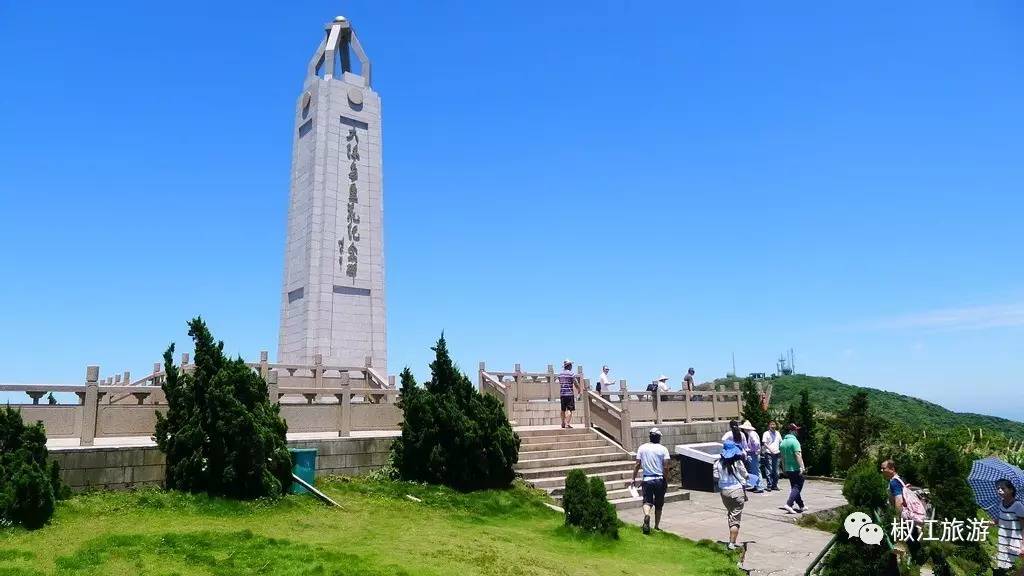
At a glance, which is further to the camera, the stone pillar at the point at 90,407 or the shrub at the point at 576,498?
the stone pillar at the point at 90,407

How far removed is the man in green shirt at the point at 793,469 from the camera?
12852 mm

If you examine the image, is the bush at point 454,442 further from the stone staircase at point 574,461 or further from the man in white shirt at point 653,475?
the man in white shirt at point 653,475

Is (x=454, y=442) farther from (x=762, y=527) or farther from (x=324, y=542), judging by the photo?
(x=762, y=527)

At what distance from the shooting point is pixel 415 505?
10.9m

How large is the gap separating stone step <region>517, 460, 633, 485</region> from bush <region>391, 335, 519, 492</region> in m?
0.58

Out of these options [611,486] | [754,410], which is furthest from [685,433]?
[611,486]

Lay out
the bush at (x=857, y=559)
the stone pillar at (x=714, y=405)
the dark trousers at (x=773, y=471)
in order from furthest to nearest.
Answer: the stone pillar at (x=714, y=405)
the dark trousers at (x=773, y=471)
the bush at (x=857, y=559)

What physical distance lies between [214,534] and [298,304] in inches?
541

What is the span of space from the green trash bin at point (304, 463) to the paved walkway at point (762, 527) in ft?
17.1

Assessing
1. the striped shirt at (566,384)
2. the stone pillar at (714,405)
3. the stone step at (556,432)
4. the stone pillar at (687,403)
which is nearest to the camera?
the stone step at (556,432)

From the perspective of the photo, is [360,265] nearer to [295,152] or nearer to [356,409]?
[295,152]

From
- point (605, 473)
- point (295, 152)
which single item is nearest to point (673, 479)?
point (605, 473)

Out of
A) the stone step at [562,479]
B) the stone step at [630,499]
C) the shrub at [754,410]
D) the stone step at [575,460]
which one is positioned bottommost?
the stone step at [630,499]

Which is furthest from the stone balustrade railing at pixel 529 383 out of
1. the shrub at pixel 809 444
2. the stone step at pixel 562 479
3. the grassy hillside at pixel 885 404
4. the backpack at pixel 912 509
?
the grassy hillside at pixel 885 404
